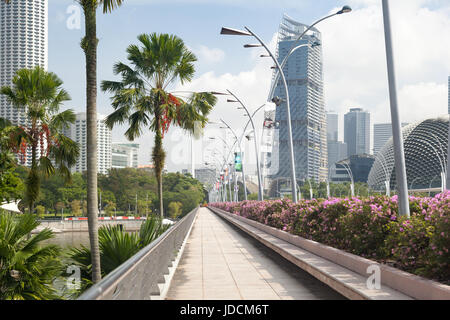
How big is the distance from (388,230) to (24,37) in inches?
1104

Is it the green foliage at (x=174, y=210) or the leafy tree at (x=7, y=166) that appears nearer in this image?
the leafy tree at (x=7, y=166)

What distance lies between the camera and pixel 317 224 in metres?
15.7

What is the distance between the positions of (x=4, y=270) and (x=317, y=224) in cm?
882

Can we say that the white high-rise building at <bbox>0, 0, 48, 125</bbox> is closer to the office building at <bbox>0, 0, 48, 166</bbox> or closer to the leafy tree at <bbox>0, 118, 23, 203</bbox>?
the office building at <bbox>0, 0, 48, 166</bbox>

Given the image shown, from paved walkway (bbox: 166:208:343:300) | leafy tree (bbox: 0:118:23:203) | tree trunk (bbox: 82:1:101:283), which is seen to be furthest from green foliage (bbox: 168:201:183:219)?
tree trunk (bbox: 82:1:101:283)

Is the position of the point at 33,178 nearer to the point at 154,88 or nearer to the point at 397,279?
the point at 154,88

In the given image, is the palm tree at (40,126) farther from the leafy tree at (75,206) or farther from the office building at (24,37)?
the leafy tree at (75,206)

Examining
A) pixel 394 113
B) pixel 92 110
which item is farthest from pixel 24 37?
pixel 394 113

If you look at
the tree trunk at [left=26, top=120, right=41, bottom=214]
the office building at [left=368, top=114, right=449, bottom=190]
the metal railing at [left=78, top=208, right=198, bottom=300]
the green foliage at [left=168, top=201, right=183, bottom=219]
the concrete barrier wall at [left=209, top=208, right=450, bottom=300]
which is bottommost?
the green foliage at [left=168, top=201, right=183, bottom=219]

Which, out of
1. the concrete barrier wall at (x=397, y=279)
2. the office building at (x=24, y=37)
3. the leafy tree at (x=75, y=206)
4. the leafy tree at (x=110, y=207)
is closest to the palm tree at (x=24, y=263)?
the concrete barrier wall at (x=397, y=279)

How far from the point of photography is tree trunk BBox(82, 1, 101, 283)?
10.8 metres

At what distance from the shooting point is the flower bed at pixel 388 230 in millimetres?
7441

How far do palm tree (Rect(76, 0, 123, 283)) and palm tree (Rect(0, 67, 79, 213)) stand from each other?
39.6 feet

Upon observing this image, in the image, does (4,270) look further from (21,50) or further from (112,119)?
(21,50)
